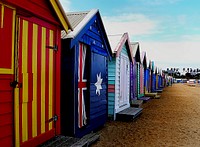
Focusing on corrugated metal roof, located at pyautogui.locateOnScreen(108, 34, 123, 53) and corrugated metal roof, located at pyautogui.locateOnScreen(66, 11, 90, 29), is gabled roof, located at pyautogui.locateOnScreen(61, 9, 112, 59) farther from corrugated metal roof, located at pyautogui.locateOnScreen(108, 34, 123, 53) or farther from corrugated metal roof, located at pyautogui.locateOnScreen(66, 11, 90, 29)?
corrugated metal roof, located at pyautogui.locateOnScreen(108, 34, 123, 53)

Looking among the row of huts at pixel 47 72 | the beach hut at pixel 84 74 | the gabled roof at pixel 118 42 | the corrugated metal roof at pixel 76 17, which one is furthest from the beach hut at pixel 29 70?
the gabled roof at pixel 118 42

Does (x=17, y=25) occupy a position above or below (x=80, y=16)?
below

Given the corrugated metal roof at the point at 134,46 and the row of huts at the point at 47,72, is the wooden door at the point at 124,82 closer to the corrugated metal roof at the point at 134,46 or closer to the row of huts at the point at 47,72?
the row of huts at the point at 47,72

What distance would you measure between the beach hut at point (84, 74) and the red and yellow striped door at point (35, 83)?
0.73m

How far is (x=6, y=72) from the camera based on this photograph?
11.7 feet

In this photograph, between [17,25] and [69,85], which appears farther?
[69,85]

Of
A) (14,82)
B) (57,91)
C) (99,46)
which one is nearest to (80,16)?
(99,46)

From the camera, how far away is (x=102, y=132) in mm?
7332

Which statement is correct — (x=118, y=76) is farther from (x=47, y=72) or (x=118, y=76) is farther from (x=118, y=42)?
(x=47, y=72)

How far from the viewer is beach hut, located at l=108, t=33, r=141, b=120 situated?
9.33 m

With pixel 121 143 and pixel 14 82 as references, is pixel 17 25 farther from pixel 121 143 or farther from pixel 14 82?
pixel 121 143

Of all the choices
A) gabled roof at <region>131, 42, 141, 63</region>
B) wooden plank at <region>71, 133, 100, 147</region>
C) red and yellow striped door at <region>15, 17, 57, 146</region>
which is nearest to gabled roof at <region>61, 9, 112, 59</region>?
red and yellow striped door at <region>15, 17, 57, 146</region>

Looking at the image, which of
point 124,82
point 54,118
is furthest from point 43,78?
point 124,82

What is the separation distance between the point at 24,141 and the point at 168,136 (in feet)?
15.4
